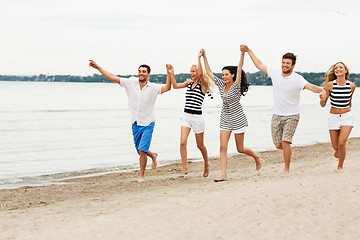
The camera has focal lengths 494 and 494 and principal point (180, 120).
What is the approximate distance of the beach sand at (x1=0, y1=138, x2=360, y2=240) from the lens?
5254mm

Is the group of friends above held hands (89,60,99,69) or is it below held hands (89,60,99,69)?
below

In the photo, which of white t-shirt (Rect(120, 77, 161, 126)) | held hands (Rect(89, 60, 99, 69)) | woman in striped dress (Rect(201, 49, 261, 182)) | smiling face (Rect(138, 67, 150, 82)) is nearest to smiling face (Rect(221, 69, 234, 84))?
woman in striped dress (Rect(201, 49, 261, 182))

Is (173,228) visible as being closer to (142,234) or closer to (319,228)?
(142,234)

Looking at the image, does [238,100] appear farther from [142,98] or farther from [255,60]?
[142,98]

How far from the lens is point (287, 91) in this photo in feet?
24.9

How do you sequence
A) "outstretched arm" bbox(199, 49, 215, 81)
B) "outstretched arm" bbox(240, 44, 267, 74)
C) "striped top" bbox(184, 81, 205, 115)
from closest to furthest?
"outstretched arm" bbox(240, 44, 267, 74)
"outstretched arm" bbox(199, 49, 215, 81)
"striped top" bbox(184, 81, 205, 115)

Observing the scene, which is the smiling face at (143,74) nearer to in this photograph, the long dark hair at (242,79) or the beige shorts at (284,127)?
the long dark hair at (242,79)

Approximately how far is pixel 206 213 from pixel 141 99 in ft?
11.9

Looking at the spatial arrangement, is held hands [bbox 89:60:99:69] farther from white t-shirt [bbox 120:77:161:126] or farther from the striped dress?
the striped dress

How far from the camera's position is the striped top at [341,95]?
7.83 metres

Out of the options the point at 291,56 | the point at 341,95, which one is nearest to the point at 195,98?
the point at 291,56

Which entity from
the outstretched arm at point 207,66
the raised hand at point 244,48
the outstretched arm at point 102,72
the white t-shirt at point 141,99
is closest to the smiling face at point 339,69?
the raised hand at point 244,48

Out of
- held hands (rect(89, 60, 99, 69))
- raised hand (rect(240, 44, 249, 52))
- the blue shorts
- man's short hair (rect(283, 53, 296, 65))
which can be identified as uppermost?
raised hand (rect(240, 44, 249, 52))

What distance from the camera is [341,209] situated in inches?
223
